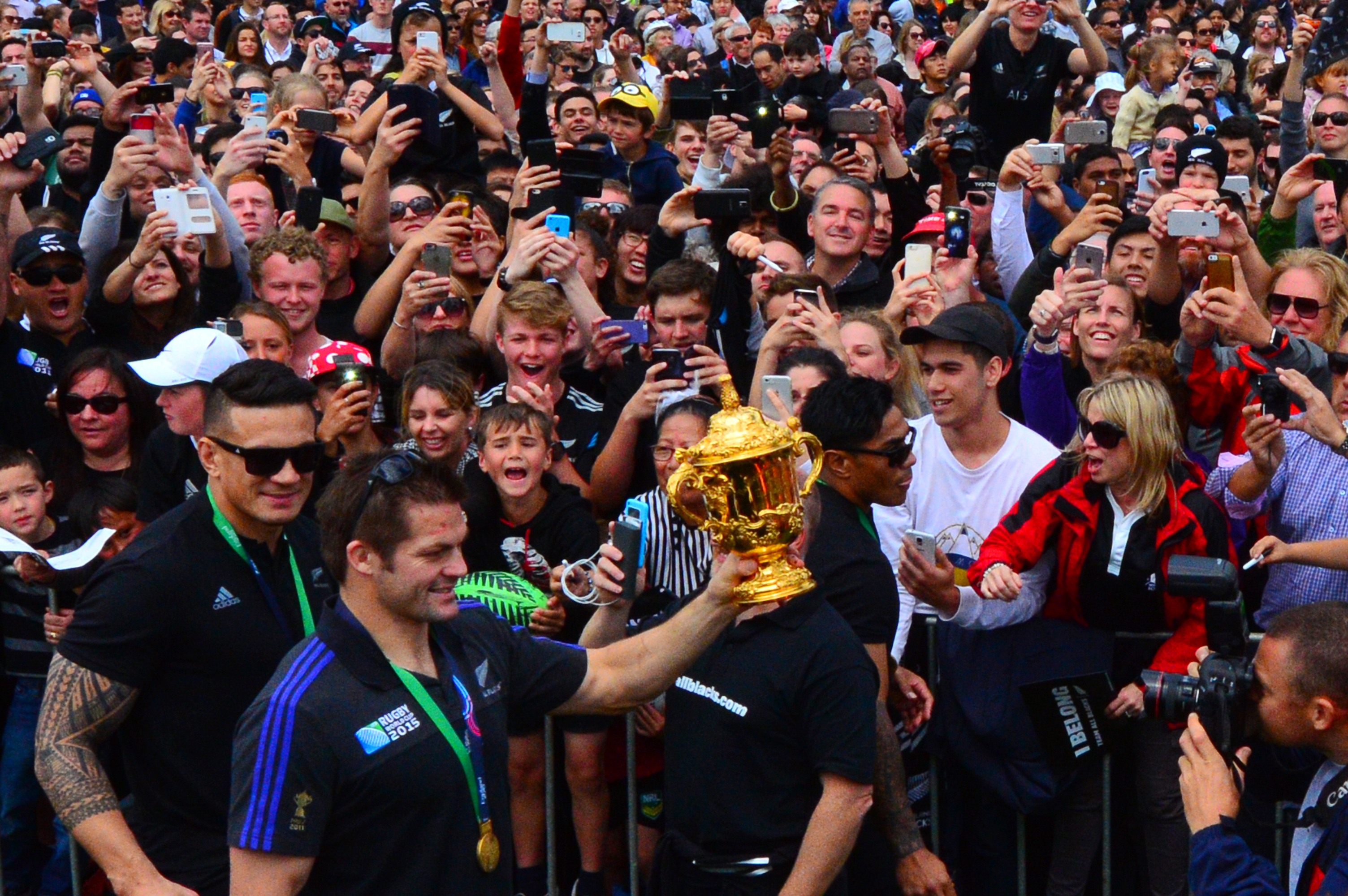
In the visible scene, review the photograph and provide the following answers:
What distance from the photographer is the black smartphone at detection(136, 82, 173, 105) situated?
25.5 feet

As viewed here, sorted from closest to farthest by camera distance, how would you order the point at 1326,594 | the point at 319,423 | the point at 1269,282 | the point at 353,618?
the point at 353,618 → the point at 1326,594 → the point at 319,423 → the point at 1269,282

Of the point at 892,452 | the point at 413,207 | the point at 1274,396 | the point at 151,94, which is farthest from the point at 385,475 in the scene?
the point at 151,94

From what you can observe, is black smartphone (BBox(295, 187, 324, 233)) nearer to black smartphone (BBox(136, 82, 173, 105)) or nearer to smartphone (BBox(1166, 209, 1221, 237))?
black smartphone (BBox(136, 82, 173, 105))

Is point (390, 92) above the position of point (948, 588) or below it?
above

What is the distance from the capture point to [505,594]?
4.84 metres

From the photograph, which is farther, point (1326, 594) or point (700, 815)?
point (1326, 594)

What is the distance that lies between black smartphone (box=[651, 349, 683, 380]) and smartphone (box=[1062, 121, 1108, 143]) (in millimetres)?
3270

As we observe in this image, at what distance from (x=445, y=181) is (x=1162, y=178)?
3.92 m

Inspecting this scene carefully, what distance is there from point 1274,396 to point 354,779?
3.14 meters

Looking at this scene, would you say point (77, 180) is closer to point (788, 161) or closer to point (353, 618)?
point (788, 161)

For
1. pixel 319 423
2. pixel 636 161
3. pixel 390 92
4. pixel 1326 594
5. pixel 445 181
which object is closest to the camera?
pixel 1326 594

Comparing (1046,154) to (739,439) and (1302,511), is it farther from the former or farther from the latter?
(739,439)

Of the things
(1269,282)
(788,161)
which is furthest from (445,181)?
(1269,282)

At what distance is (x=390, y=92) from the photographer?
847 centimetres
